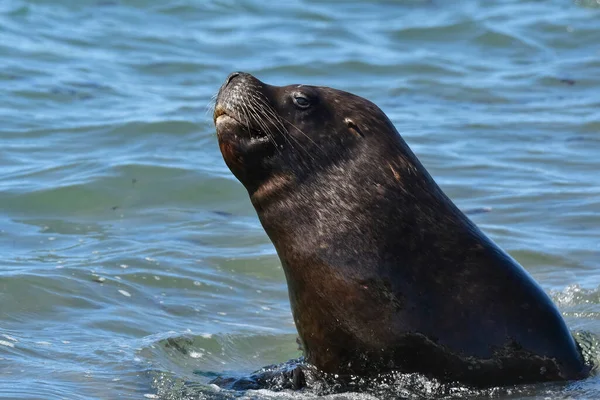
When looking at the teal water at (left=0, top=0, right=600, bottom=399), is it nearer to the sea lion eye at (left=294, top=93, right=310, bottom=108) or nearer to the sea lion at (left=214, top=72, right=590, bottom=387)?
the sea lion at (left=214, top=72, right=590, bottom=387)

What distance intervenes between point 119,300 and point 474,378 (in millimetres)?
2785

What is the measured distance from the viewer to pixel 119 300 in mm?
7359

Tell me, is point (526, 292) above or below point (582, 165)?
below

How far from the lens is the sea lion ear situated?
5719 millimetres

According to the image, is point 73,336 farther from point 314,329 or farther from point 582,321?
point 582,321

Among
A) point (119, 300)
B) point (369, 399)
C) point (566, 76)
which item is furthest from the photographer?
point (566, 76)

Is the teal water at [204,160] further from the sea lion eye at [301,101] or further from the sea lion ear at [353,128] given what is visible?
the sea lion eye at [301,101]

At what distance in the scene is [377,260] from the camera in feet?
17.6

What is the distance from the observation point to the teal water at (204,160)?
6672mm

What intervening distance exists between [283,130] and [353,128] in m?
0.34

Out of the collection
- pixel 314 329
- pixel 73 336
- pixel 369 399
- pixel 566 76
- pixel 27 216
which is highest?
pixel 566 76

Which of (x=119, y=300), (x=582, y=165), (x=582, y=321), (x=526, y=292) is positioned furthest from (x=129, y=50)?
(x=526, y=292)

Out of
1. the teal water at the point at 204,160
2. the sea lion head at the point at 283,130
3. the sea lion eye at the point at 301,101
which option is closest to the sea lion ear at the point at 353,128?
the sea lion head at the point at 283,130

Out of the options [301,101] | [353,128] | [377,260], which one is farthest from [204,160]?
[377,260]
